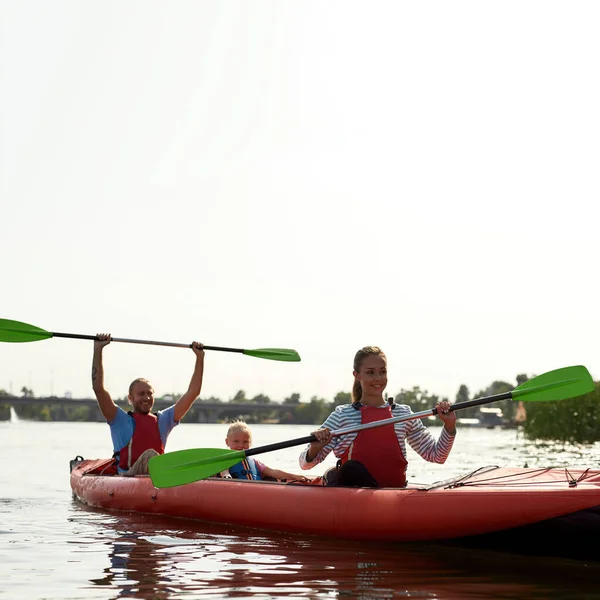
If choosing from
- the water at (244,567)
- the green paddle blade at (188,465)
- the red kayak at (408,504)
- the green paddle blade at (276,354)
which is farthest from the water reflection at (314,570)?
the green paddle blade at (276,354)

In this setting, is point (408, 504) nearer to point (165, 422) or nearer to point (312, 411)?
point (165, 422)

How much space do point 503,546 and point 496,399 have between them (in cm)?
105

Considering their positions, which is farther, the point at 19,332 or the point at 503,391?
the point at 503,391

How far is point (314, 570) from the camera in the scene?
557cm

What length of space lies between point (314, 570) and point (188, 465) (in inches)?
67.0

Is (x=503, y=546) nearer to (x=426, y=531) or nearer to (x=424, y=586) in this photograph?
(x=426, y=531)

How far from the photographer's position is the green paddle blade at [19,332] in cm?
961

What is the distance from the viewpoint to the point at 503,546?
229 inches

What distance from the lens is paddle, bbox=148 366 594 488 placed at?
670 cm

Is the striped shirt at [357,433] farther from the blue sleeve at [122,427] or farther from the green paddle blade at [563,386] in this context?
the blue sleeve at [122,427]

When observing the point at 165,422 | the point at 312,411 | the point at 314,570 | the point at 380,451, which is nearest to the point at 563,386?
the point at 380,451

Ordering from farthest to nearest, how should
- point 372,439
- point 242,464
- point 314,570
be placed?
point 242,464, point 372,439, point 314,570

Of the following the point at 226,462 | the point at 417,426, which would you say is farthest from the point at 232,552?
the point at 417,426

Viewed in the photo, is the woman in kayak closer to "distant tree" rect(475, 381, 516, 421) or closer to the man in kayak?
the man in kayak
